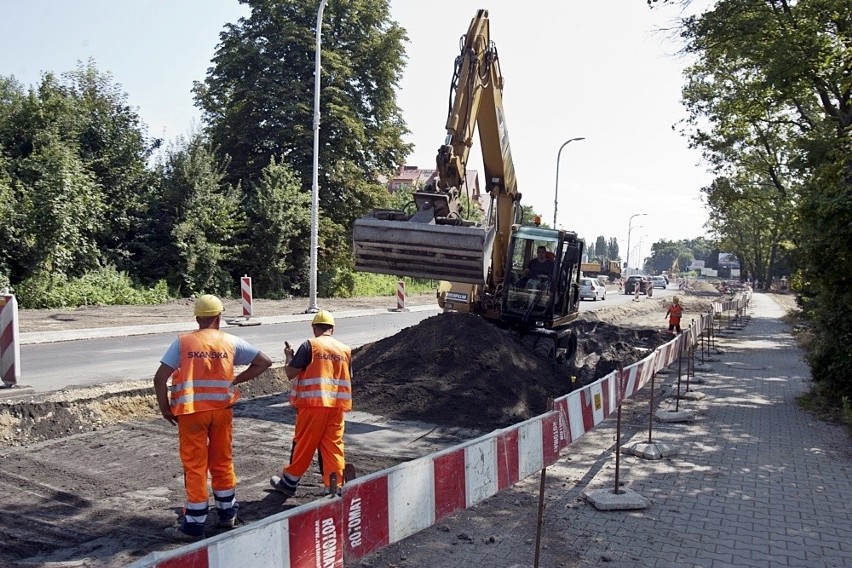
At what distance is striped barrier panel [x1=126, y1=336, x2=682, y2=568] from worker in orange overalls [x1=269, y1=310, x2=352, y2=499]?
1552mm

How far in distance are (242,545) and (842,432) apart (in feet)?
32.8

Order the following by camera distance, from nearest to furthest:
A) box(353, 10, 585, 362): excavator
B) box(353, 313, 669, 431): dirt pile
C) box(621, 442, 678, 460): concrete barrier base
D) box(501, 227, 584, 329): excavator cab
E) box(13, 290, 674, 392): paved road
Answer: box(621, 442, 678, 460): concrete barrier base
box(353, 313, 669, 431): dirt pile
box(353, 10, 585, 362): excavator
box(13, 290, 674, 392): paved road
box(501, 227, 584, 329): excavator cab

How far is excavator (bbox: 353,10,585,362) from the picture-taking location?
10133mm

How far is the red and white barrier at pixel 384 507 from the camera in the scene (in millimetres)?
2584

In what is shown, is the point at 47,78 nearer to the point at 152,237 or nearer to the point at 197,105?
the point at 152,237

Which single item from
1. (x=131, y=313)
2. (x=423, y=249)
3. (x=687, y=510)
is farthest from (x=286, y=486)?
(x=131, y=313)

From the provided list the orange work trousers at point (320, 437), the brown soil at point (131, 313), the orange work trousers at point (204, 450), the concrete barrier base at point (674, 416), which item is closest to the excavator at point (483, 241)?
the concrete barrier base at point (674, 416)

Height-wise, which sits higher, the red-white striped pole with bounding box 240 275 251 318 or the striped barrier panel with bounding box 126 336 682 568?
the red-white striped pole with bounding box 240 275 251 318

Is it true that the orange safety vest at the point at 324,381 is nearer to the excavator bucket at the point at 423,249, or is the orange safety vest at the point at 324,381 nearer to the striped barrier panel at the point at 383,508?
the striped barrier panel at the point at 383,508

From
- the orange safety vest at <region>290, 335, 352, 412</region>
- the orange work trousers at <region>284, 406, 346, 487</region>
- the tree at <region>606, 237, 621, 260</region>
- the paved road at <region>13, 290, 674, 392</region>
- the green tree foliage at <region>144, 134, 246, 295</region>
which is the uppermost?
the tree at <region>606, 237, 621, 260</region>

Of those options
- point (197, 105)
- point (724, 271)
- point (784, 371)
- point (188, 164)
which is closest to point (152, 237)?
point (188, 164)

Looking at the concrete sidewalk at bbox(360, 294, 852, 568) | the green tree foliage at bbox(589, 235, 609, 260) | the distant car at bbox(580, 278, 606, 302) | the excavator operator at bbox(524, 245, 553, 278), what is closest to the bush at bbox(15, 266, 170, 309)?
the excavator operator at bbox(524, 245, 553, 278)

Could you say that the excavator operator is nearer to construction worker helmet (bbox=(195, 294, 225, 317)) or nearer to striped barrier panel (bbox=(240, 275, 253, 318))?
construction worker helmet (bbox=(195, 294, 225, 317))

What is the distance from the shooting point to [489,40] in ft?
40.6
